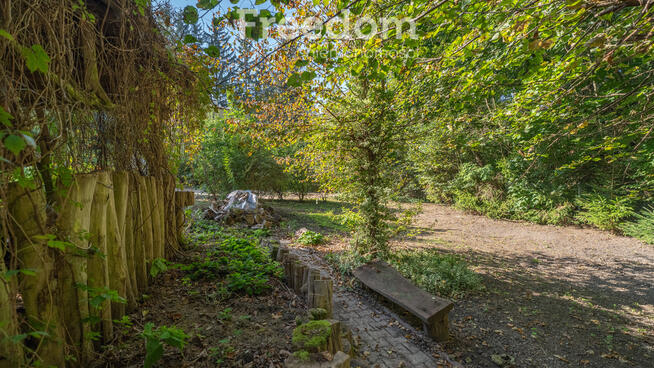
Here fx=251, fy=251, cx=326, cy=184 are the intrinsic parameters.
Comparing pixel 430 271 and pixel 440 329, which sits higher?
pixel 430 271

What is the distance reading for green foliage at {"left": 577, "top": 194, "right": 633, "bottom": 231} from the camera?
8484mm

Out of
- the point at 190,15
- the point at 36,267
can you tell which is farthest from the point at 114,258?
the point at 190,15

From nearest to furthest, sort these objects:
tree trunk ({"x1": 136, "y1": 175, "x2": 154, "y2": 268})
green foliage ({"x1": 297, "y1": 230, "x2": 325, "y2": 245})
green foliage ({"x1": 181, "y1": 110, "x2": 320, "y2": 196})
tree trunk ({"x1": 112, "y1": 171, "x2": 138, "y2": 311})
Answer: tree trunk ({"x1": 112, "y1": 171, "x2": 138, "y2": 311}) → tree trunk ({"x1": 136, "y1": 175, "x2": 154, "y2": 268}) → green foliage ({"x1": 297, "y1": 230, "x2": 325, "y2": 245}) → green foliage ({"x1": 181, "y1": 110, "x2": 320, "y2": 196})

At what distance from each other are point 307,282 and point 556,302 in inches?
176

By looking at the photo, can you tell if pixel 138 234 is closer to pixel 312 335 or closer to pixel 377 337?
pixel 312 335

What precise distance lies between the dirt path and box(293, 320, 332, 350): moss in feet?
7.60

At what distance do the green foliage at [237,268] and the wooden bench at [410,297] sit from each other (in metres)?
1.57

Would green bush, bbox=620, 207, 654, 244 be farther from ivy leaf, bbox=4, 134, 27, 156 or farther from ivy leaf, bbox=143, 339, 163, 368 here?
ivy leaf, bbox=4, 134, 27, 156

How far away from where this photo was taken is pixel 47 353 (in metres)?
1.40

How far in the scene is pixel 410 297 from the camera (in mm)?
3453

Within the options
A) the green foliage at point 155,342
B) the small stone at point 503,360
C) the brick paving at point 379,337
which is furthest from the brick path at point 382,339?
the green foliage at point 155,342

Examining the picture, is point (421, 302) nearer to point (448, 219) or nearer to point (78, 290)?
point (78, 290)

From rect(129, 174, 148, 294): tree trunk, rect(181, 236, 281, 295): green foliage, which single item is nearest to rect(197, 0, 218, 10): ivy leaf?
rect(129, 174, 148, 294): tree trunk

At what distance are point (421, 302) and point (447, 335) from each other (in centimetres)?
47
